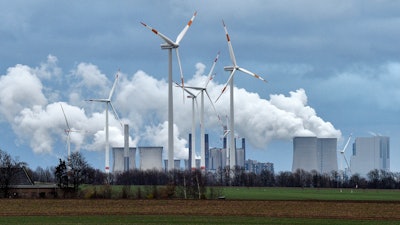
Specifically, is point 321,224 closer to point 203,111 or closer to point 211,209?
point 211,209

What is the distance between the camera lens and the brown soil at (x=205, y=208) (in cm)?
6319

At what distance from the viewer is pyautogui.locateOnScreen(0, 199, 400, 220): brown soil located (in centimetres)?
6319

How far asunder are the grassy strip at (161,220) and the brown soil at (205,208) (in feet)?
11.7

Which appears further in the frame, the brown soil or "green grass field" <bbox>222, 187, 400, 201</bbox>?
"green grass field" <bbox>222, 187, 400, 201</bbox>

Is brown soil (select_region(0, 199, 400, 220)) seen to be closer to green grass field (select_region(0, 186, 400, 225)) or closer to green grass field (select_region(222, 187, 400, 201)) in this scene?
green grass field (select_region(0, 186, 400, 225))

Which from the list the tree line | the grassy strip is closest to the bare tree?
the tree line

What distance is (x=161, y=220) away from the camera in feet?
183

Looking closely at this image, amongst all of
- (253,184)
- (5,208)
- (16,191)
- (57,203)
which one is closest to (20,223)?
(5,208)

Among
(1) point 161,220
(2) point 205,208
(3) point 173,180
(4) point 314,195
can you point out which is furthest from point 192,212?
(4) point 314,195

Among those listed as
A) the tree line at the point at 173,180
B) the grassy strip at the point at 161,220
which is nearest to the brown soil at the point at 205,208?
the grassy strip at the point at 161,220

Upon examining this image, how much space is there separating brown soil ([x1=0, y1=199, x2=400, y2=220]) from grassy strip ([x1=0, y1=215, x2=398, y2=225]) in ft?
11.7

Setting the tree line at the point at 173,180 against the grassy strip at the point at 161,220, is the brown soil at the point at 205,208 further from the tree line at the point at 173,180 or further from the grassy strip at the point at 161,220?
the tree line at the point at 173,180

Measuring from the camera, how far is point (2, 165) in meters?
110

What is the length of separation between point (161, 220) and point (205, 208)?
1426 centimetres
